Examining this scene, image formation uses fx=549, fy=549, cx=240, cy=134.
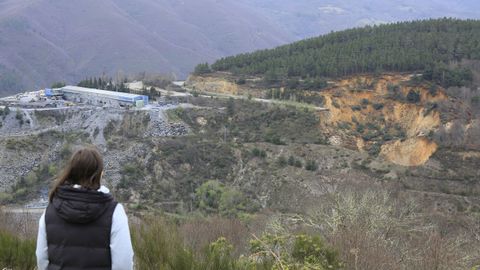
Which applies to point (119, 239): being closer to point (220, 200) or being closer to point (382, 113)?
point (220, 200)

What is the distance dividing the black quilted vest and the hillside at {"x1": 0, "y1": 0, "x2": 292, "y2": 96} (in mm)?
90211

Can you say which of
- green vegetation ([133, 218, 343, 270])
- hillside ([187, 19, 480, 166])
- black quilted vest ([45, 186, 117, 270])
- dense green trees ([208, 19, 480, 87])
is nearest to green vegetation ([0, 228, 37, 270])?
green vegetation ([133, 218, 343, 270])

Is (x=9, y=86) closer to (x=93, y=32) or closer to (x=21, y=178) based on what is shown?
(x=93, y=32)

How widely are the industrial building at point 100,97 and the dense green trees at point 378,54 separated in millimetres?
12157

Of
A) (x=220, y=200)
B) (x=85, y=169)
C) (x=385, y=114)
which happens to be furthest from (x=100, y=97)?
(x=85, y=169)

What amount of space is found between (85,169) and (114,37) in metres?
129

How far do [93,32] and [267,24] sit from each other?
229ft

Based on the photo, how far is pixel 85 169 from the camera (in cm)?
353

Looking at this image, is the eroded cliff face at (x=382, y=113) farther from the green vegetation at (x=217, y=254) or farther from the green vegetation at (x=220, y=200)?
the green vegetation at (x=217, y=254)

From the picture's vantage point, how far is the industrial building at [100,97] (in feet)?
139

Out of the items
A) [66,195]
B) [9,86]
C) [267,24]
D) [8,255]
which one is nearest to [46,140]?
[8,255]

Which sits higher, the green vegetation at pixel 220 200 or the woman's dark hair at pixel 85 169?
the woman's dark hair at pixel 85 169

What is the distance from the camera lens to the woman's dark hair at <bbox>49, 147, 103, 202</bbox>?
3.52 meters

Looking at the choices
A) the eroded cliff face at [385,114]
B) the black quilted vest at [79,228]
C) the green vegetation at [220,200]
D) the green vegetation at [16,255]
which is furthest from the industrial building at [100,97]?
the black quilted vest at [79,228]
